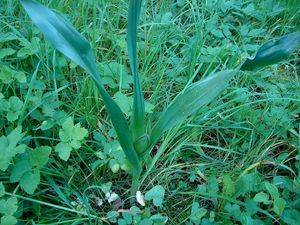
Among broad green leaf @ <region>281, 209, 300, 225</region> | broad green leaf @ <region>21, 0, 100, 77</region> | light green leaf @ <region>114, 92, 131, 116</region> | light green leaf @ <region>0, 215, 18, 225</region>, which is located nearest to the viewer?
broad green leaf @ <region>21, 0, 100, 77</region>

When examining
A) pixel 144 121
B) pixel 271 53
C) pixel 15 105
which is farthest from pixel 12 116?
pixel 271 53

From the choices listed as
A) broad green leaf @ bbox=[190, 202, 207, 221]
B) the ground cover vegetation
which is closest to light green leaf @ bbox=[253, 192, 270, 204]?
the ground cover vegetation

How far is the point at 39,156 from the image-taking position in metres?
1.03

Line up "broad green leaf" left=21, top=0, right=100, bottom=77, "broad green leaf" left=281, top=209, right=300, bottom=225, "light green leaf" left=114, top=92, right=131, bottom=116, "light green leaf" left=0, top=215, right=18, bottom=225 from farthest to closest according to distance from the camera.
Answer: "light green leaf" left=114, top=92, right=131, bottom=116 < "broad green leaf" left=281, top=209, right=300, bottom=225 < "light green leaf" left=0, top=215, right=18, bottom=225 < "broad green leaf" left=21, top=0, right=100, bottom=77

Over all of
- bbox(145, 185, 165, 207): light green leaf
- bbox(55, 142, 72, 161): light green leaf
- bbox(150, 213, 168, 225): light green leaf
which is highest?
bbox(55, 142, 72, 161): light green leaf

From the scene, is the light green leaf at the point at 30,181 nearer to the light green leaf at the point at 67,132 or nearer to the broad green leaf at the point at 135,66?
the light green leaf at the point at 67,132

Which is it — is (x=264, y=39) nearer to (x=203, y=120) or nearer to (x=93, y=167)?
(x=203, y=120)

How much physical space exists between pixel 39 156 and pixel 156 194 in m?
0.30

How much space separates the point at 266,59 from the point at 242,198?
450 millimetres

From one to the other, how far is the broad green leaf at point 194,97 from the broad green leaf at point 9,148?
0.33 metres

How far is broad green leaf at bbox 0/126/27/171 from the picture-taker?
992 mm

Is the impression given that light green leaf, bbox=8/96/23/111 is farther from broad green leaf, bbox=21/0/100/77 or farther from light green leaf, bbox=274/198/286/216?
light green leaf, bbox=274/198/286/216

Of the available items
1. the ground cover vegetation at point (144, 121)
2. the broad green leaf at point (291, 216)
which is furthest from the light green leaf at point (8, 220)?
the broad green leaf at point (291, 216)

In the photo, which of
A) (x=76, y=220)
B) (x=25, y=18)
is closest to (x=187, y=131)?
(x=76, y=220)
